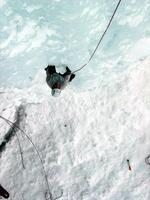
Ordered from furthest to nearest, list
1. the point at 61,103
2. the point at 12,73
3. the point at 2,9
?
the point at 61,103, the point at 12,73, the point at 2,9

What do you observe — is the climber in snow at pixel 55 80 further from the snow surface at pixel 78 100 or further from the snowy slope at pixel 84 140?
the snowy slope at pixel 84 140

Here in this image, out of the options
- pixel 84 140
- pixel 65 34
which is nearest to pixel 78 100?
pixel 84 140

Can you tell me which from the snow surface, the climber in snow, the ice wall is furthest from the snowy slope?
the climber in snow

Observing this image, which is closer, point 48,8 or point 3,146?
point 48,8

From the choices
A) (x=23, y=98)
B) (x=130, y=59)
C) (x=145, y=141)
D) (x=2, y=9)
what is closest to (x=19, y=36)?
(x=2, y=9)

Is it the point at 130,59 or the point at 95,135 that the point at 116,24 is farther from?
the point at 95,135

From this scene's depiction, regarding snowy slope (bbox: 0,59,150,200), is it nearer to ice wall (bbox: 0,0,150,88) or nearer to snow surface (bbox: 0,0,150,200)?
snow surface (bbox: 0,0,150,200)
